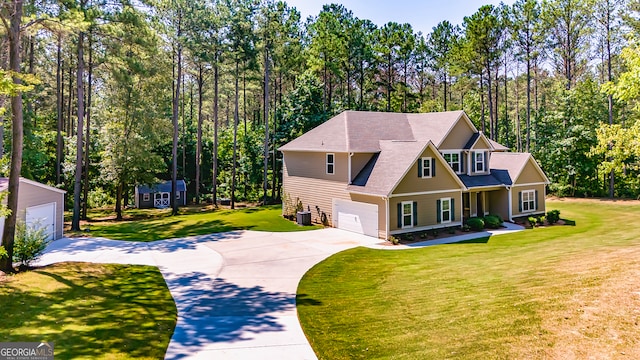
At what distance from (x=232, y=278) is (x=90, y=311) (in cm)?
478

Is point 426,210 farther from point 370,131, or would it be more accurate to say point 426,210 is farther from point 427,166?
point 370,131

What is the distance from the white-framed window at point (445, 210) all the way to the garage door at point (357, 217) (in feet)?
15.0

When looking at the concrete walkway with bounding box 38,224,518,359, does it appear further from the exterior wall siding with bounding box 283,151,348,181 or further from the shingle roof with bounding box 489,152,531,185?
the shingle roof with bounding box 489,152,531,185

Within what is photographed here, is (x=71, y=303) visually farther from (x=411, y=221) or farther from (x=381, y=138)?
(x=381, y=138)

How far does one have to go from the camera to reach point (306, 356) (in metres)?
8.42

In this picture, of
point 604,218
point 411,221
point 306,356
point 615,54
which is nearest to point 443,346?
point 306,356

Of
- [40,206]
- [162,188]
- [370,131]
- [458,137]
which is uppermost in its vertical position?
[370,131]

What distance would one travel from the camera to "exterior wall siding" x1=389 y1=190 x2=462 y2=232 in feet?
72.6

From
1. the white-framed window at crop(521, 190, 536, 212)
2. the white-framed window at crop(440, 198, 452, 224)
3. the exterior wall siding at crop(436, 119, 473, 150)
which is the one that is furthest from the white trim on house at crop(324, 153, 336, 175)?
the white-framed window at crop(521, 190, 536, 212)

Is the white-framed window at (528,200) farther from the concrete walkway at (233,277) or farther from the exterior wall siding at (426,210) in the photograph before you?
the exterior wall siding at (426,210)

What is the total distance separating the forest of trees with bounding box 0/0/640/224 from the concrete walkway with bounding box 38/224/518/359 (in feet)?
30.5

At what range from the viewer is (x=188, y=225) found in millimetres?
26938

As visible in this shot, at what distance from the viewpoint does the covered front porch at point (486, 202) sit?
2736cm

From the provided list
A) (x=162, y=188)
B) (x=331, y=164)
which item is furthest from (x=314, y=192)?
(x=162, y=188)
